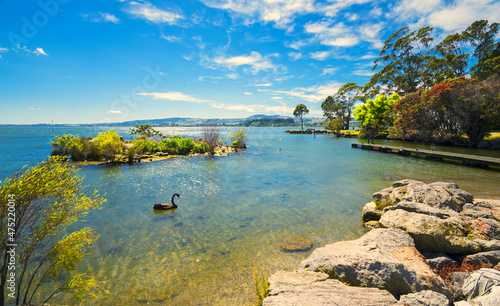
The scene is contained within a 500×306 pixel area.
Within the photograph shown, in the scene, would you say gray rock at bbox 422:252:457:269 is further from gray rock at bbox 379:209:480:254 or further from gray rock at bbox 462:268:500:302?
gray rock at bbox 462:268:500:302

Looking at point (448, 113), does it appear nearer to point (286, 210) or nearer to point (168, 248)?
point (286, 210)

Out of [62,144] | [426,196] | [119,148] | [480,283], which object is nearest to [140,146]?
[119,148]

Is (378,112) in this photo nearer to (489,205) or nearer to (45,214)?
(489,205)

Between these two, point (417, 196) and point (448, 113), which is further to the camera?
point (448, 113)

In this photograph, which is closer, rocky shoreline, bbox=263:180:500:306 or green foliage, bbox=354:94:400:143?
rocky shoreline, bbox=263:180:500:306

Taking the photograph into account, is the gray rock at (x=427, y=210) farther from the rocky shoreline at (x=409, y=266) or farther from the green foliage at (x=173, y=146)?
the green foliage at (x=173, y=146)

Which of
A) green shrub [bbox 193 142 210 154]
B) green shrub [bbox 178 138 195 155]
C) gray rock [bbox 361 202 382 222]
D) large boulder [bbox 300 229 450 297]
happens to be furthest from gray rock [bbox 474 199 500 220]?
green shrub [bbox 178 138 195 155]

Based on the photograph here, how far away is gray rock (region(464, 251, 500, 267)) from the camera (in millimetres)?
6875

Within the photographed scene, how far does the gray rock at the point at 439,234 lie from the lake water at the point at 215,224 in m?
2.79

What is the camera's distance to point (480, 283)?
5473 millimetres

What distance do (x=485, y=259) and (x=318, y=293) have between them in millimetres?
6963

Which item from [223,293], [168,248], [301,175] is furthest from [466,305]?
[301,175]

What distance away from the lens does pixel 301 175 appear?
23.8 metres

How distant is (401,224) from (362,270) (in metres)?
4.96
